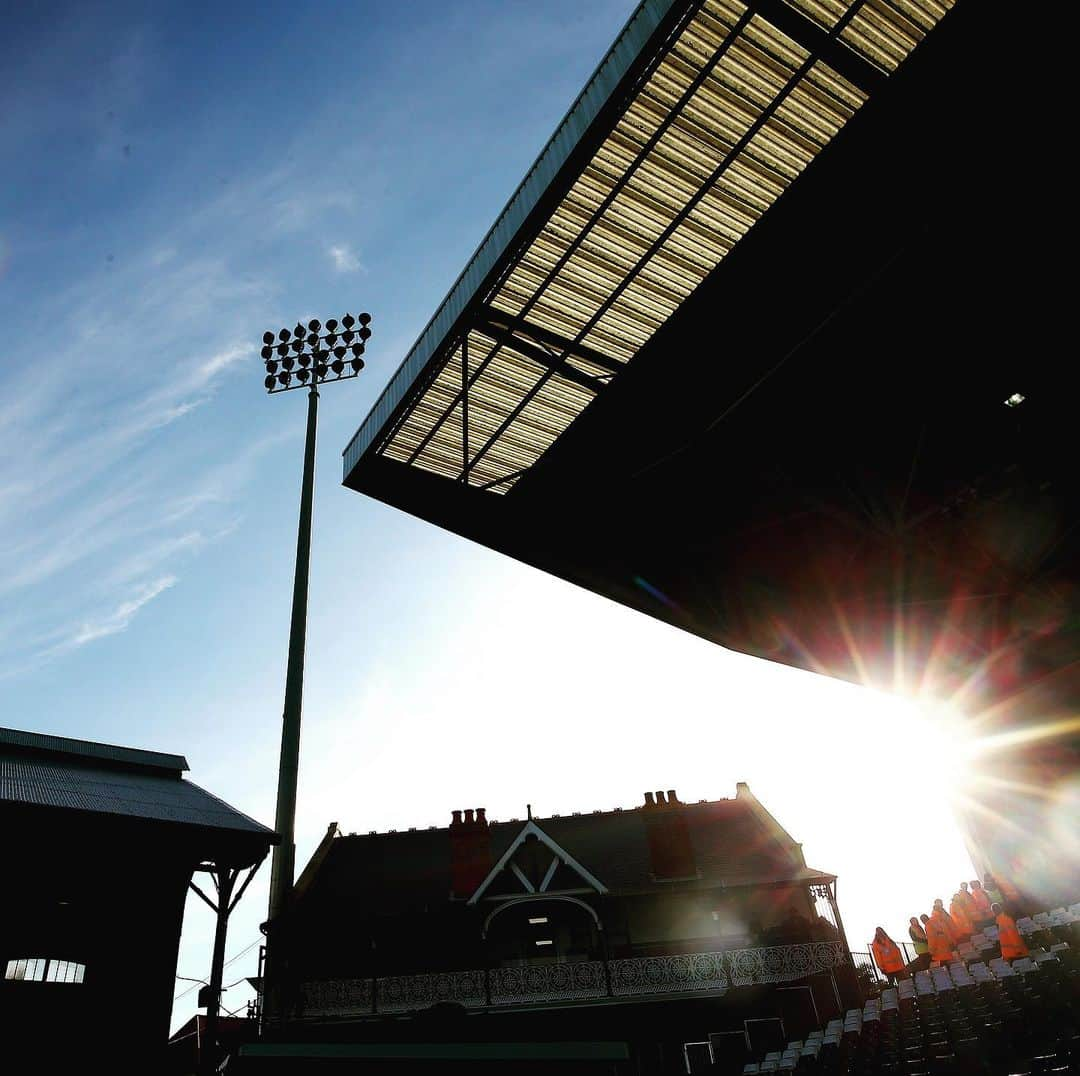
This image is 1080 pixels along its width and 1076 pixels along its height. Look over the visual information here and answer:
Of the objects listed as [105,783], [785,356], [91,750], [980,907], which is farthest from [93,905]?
[980,907]

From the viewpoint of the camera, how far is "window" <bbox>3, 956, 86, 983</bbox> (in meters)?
13.2

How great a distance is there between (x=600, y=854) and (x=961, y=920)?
12780 millimetres

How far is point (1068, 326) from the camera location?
36.2ft

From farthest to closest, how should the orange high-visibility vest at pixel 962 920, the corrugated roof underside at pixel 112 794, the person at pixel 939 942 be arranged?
the orange high-visibility vest at pixel 962 920
the person at pixel 939 942
the corrugated roof underside at pixel 112 794

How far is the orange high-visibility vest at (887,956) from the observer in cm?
1641

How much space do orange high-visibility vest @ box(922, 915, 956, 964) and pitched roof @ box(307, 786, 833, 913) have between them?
346 inches

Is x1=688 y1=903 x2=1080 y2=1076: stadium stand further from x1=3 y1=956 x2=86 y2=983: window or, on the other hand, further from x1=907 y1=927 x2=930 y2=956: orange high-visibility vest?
x1=3 y1=956 x2=86 y2=983: window

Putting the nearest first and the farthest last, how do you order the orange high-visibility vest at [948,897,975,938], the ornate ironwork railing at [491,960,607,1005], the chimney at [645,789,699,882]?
the orange high-visibility vest at [948,897,975,938], the ornate ironwork railing at [491,960,607,1005], the chimney at [645,789,699,882]

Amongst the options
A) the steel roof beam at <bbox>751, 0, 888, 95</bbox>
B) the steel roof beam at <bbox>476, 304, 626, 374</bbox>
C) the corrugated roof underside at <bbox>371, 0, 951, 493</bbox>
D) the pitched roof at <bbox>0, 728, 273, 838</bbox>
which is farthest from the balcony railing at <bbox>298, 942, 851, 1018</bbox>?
the steel roof beam at <bbox>751, 0, 888, 95</bbox>

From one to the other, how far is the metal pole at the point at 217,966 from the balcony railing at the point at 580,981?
4.50 m

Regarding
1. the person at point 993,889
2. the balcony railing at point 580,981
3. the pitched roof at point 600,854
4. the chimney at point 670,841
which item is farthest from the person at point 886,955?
the chimney at point 670,841

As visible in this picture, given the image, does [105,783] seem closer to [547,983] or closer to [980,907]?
[547,983]

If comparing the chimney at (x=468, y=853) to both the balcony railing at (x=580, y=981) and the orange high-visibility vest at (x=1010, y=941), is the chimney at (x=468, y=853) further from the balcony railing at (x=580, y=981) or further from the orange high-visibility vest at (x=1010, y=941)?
the orange high-visibility vest at (x=1010, y=941)

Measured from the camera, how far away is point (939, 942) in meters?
16.0
